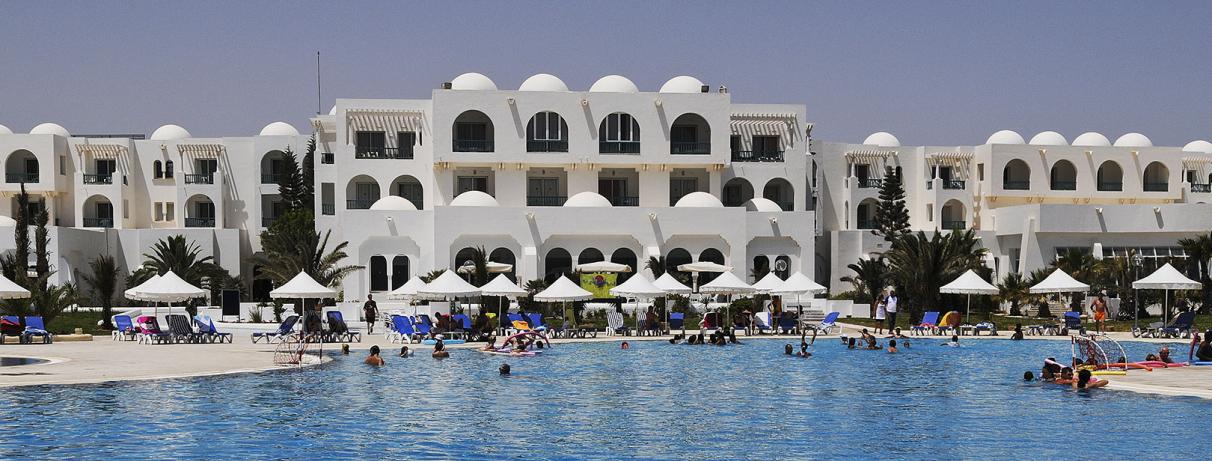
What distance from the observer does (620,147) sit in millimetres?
48969

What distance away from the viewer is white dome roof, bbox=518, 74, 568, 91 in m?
51.8

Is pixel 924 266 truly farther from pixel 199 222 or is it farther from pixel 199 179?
pixel 199 222

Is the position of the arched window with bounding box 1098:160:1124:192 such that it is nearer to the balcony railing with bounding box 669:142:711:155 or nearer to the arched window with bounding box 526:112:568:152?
the balcony railing with bounding box 669:142:711:155

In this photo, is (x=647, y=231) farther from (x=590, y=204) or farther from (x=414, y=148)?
(x=414, y=148)

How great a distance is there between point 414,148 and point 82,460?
36.2 meters

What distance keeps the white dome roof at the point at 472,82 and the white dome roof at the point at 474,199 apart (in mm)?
6816

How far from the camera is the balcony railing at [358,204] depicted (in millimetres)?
49281

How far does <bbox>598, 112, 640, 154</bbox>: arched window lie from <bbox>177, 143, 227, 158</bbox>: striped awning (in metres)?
18.4

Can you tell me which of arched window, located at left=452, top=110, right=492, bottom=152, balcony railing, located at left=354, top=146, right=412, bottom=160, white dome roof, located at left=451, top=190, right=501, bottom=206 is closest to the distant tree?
white dome roof, located at left=451, top=190, right=501, bottom=206

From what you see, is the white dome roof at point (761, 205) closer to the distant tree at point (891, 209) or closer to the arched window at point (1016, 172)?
the distant tree at point (891, 209)

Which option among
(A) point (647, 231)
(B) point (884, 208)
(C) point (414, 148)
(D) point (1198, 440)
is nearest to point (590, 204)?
(A) point (647, 231)

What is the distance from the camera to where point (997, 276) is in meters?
51.6

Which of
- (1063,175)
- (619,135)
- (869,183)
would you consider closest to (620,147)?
(619,135)

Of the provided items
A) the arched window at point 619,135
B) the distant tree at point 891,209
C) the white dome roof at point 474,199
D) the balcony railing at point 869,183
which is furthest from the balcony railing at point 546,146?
the balcony railing at point 869,183
